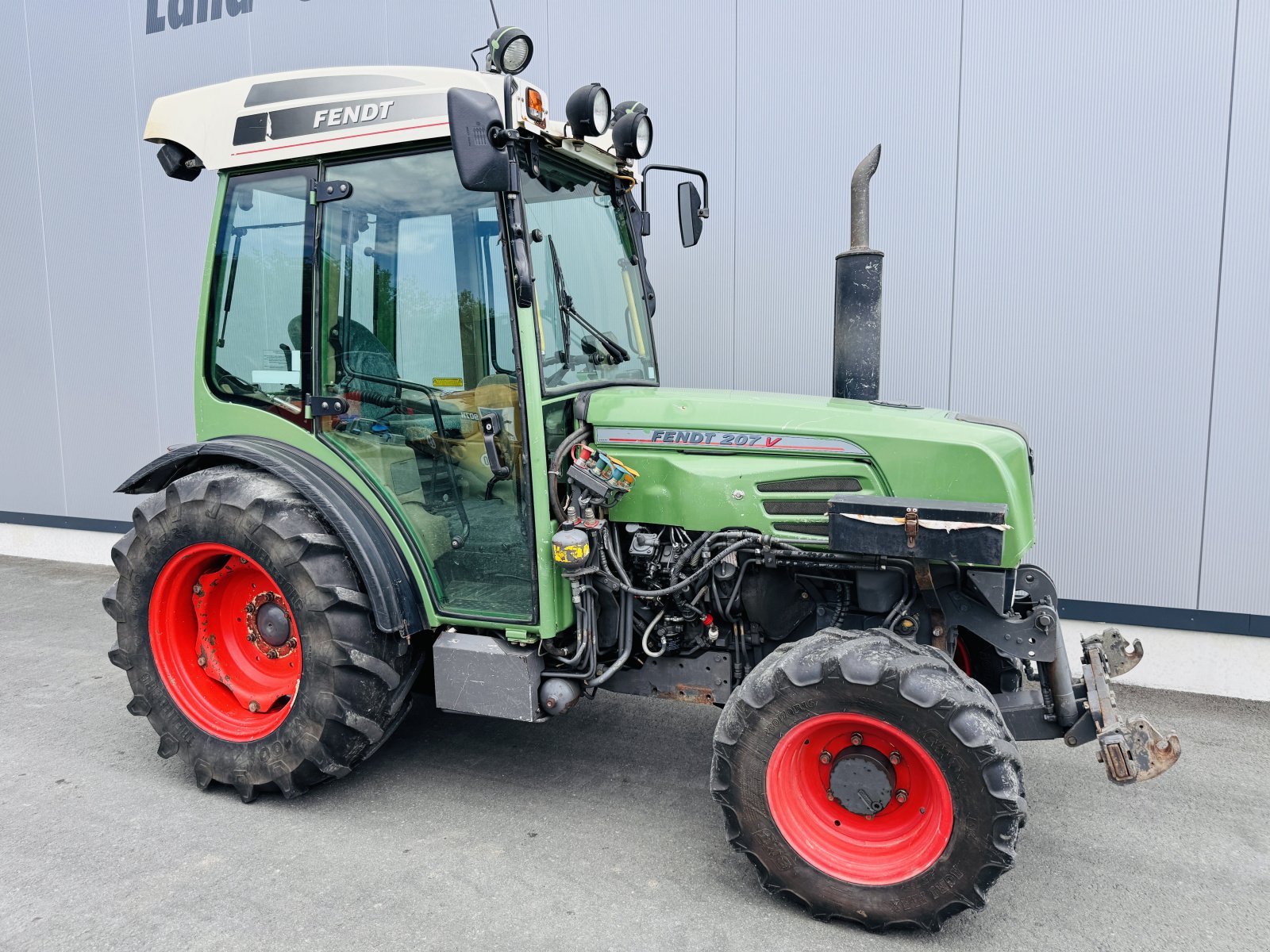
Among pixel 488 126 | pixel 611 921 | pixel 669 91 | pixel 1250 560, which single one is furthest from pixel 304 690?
pixel 1250 560

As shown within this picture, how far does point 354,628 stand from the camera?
10.4ft

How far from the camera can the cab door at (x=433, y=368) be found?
3117 millimetres

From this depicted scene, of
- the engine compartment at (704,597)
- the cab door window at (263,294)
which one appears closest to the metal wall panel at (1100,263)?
the engine compartment at (704,597)

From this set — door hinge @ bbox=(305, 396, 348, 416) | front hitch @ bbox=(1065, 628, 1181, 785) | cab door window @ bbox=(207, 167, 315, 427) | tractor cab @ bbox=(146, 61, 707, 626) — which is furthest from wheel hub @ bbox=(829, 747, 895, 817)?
cab door window @ bbox=(207, 167, 315, 427)

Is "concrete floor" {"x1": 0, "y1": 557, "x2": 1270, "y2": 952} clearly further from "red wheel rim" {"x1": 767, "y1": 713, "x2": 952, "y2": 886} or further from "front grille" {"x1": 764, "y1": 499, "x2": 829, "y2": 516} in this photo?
"front grille" {"x1": 764, "y1": 499, "x2": 829, "y2": 516}

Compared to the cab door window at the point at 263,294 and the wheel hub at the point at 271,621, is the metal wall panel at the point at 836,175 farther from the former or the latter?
the wheel hub at the point at 271,621

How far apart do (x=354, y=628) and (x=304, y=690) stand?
31cm

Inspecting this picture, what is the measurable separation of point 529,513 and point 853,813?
146 cm

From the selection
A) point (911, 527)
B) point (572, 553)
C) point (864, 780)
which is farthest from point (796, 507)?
point (864, 780)

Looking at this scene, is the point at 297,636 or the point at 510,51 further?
the point at 297,636

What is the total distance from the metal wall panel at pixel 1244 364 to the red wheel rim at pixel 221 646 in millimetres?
4465

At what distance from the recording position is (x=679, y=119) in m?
5.22

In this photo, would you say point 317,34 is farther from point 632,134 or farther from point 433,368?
point 433,368

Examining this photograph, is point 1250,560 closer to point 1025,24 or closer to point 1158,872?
point 1158,872
